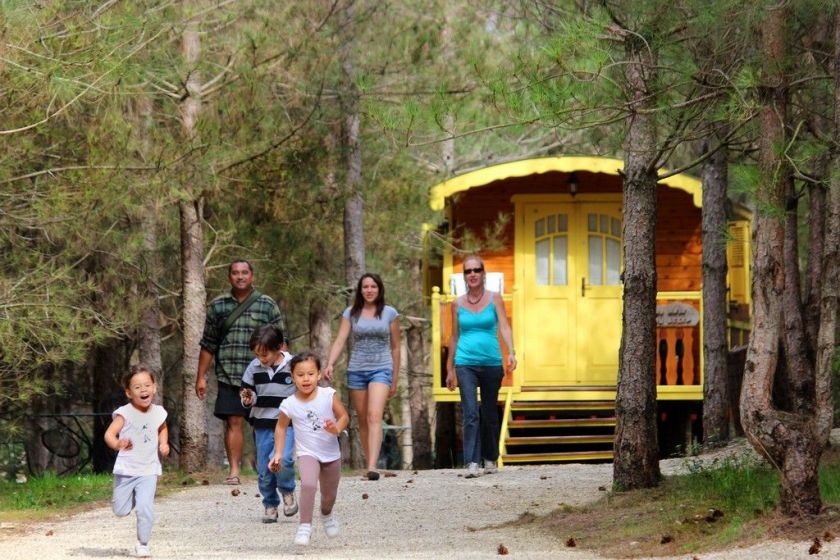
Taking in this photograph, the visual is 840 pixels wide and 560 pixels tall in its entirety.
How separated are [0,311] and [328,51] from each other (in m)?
5.71

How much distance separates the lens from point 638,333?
32.0 feet

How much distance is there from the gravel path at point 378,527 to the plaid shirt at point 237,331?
1.00 metres

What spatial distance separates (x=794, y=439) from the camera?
Result: 7695mm

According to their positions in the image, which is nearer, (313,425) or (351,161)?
(313,425)

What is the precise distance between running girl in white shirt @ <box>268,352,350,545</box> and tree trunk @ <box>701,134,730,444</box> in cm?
760

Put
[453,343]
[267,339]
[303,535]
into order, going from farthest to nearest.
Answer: [453,343]
[267,339]
[303,535]

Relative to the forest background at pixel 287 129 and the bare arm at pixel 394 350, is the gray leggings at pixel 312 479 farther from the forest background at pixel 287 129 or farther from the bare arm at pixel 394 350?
the bare arm at pixel 394 350

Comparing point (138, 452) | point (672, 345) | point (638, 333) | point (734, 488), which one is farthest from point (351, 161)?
point (138, 452)

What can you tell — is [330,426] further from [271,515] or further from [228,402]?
[228,402]

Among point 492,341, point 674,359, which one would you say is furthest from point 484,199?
point 492,341

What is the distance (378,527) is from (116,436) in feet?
6.31

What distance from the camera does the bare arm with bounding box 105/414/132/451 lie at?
7742mm

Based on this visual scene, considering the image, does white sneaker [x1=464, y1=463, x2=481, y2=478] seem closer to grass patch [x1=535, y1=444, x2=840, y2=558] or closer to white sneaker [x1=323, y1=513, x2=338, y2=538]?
grass patch [x1=535, y1=444, x2=840, y2=558]

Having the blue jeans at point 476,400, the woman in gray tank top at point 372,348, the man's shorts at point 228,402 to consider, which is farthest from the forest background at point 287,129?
the blue jeans at point 476,400
